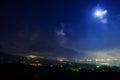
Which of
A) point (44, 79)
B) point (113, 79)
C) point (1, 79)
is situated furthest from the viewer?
point (113, 79)

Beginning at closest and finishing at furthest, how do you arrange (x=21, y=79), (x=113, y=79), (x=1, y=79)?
1. (x=1, y=79)
2. (x=21, y=79)
3. (x=113, y=79)

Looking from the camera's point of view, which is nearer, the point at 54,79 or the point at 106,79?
the point at 54,79

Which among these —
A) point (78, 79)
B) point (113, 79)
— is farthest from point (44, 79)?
point (113, 79)

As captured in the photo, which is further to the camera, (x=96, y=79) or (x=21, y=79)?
(x=96, y=79)

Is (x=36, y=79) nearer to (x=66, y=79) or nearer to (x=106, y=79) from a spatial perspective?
(x=66, y=79)

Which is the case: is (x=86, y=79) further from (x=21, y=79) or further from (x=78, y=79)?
(x=21, y=79)

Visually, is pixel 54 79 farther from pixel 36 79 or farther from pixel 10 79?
pixel 10 79

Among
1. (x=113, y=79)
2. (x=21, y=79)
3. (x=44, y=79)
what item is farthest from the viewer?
(x=113, y=79)

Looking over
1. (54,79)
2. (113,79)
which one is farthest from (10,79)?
(113,79)
